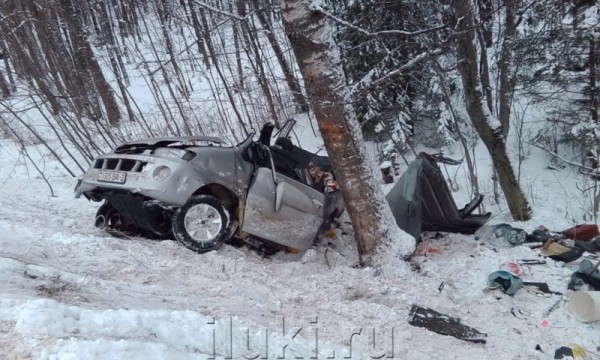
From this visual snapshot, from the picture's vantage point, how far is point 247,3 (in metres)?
13.3

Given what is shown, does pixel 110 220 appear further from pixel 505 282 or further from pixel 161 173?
pixel 505 282

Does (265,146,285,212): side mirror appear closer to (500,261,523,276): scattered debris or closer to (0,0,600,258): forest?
(0,0,600,258): forest

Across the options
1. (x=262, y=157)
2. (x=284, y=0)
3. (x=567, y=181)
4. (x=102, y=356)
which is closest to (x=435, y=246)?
(x=262, y=157)

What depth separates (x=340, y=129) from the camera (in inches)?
193

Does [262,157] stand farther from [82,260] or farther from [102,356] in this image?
[102,356]

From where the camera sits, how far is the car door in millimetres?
5566

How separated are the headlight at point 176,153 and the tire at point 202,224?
446 mm

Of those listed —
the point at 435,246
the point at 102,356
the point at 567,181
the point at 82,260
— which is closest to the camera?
the point at 102,356

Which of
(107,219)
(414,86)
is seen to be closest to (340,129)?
(107,219)

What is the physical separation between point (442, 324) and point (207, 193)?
9.58ft

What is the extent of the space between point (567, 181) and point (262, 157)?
8.33 meters

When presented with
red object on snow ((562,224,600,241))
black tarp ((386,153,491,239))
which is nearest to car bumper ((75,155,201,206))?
black tarp ((386,153,491,239))

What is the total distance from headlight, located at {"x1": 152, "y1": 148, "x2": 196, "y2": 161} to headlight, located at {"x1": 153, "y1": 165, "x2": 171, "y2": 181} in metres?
0.21

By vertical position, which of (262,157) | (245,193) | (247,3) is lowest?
(245,193)
